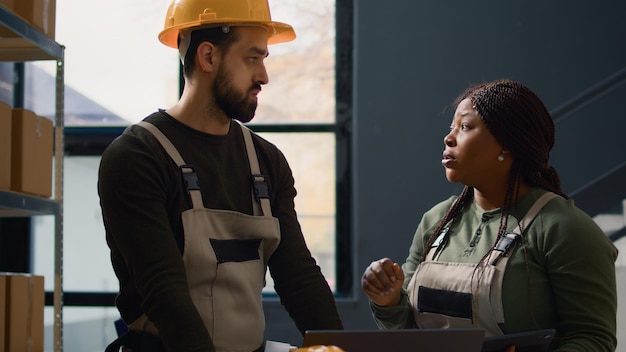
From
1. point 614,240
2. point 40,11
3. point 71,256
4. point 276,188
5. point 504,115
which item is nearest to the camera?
point 276,188

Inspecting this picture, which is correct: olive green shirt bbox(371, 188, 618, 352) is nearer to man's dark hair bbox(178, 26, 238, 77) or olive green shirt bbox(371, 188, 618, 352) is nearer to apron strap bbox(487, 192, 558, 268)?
apron strap bbox(487, 192, 558, 268)

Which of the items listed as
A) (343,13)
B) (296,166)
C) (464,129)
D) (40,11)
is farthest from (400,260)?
(40,11)

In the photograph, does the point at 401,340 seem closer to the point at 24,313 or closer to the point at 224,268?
the point at 224,268

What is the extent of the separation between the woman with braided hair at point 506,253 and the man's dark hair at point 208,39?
689 millimetres

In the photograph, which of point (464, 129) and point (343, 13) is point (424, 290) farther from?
point (343, 13)

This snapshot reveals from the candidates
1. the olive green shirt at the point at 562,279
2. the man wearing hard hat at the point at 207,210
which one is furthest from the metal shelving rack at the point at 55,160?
the olive green shirt at the point at 562,279

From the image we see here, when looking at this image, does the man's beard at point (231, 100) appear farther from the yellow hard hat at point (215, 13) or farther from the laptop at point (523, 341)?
the laptop at point (523, 341)

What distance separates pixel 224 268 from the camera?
1938 millimetres

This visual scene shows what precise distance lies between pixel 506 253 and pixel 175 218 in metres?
0.88

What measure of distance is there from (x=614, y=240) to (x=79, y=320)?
282 cm

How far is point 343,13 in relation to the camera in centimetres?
463

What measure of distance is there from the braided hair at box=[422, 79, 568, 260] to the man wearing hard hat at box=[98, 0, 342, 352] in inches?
23.3

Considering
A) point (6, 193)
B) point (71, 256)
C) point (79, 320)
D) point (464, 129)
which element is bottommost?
point (79, 320)

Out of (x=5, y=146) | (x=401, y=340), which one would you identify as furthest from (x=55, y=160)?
(x=401, y=340)
